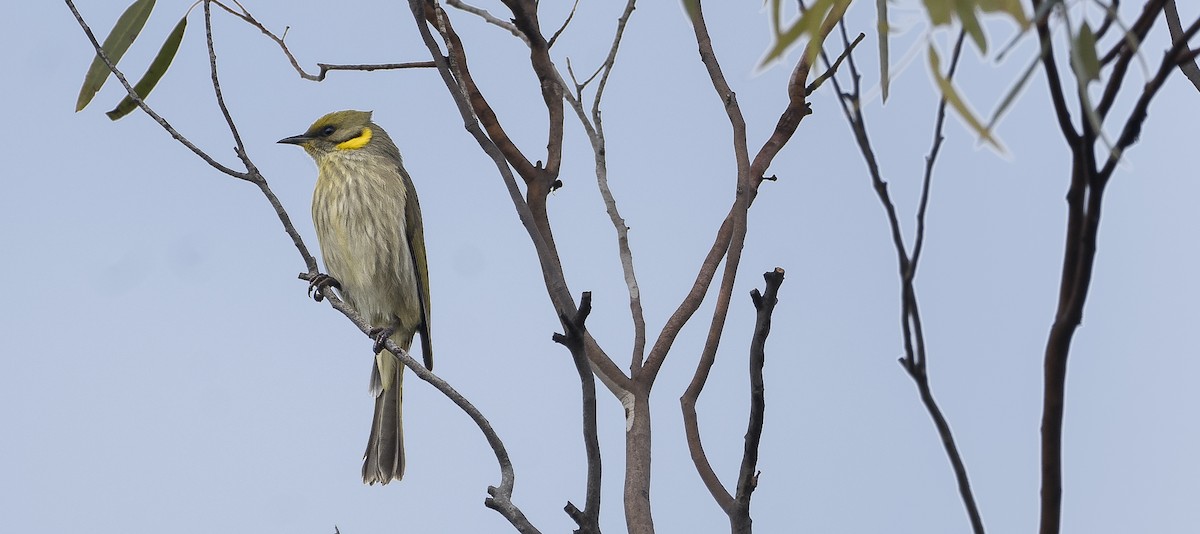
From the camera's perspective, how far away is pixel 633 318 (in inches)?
95.3

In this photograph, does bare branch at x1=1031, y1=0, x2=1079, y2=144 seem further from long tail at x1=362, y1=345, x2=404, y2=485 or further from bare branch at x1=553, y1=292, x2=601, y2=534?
long tail at x1=362, y1=345, x2=404, y2=485

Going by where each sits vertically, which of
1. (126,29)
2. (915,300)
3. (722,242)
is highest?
(126,29)

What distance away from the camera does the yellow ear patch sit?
5.10 m

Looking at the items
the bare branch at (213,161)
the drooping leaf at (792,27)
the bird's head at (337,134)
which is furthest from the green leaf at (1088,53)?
the bird's head at (337,134)

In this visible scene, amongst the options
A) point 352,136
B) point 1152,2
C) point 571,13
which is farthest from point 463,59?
point 352,136

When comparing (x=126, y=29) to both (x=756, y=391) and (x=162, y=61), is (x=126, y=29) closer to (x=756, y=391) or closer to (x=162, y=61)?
(x=162, y=61)

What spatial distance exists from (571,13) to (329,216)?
6.65ft

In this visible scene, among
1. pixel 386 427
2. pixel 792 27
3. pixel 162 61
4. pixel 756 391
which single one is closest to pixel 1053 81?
pixel 792 27

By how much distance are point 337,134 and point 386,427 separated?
128 cm

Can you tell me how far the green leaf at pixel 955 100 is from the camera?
3.84 ft

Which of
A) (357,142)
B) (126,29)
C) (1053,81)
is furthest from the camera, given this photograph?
(357,142)

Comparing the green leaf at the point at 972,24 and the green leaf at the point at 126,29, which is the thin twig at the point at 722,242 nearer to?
the green leaf at the point at 972,24

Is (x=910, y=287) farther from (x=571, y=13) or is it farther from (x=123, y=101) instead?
(x=123, y=101)

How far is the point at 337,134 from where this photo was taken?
5.25m
